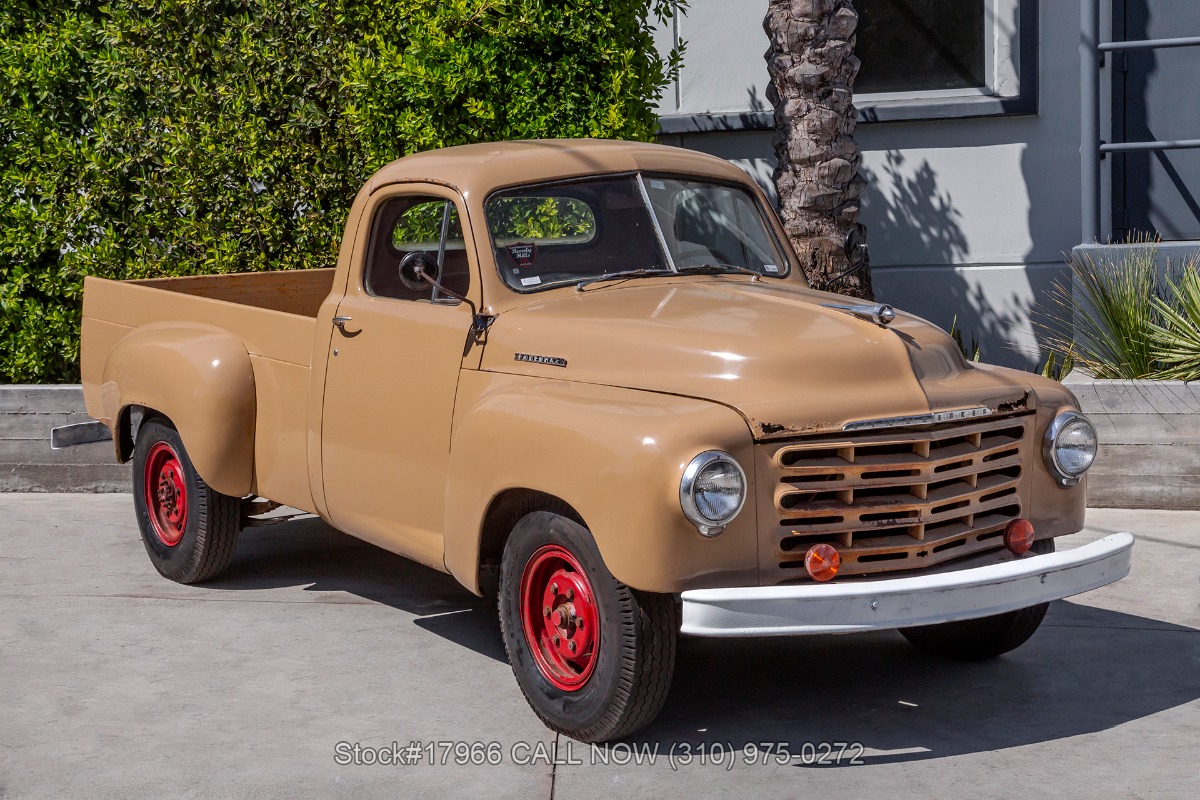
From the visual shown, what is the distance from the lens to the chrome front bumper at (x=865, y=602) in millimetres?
4266

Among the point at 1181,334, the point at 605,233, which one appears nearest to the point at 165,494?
the point at 605,233

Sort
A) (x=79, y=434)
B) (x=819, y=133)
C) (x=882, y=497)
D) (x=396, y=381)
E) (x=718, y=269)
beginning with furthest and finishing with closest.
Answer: (x=819, y=133) → (x=79, y=434) → (x=718, y=269) → (x=396, y=381) → (x=882, y=497)

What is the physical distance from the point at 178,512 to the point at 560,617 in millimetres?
2752

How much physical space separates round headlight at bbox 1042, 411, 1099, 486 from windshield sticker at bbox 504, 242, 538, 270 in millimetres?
1946

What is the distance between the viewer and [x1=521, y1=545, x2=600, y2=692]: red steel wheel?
4.75 meters

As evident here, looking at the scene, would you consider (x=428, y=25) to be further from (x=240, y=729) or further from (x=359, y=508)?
(x=240, y=729)

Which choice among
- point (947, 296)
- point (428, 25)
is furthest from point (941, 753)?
point (947, 296)

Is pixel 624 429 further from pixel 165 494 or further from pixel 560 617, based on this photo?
pixel 165 494

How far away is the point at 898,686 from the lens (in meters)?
5.39

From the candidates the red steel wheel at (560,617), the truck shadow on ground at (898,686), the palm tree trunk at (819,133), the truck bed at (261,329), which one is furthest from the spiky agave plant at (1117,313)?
the red steel wheel at (560,617)

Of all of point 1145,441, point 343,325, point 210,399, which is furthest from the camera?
point 1145,441

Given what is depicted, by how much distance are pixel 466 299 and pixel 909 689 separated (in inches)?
83.9

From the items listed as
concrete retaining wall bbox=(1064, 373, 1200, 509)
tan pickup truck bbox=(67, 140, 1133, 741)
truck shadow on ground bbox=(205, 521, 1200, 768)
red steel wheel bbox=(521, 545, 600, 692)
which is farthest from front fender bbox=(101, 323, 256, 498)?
concrete retaining wall bbox=(1064, 373, 1200, 509)

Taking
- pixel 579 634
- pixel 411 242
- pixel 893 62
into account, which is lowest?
pixel 579 634
